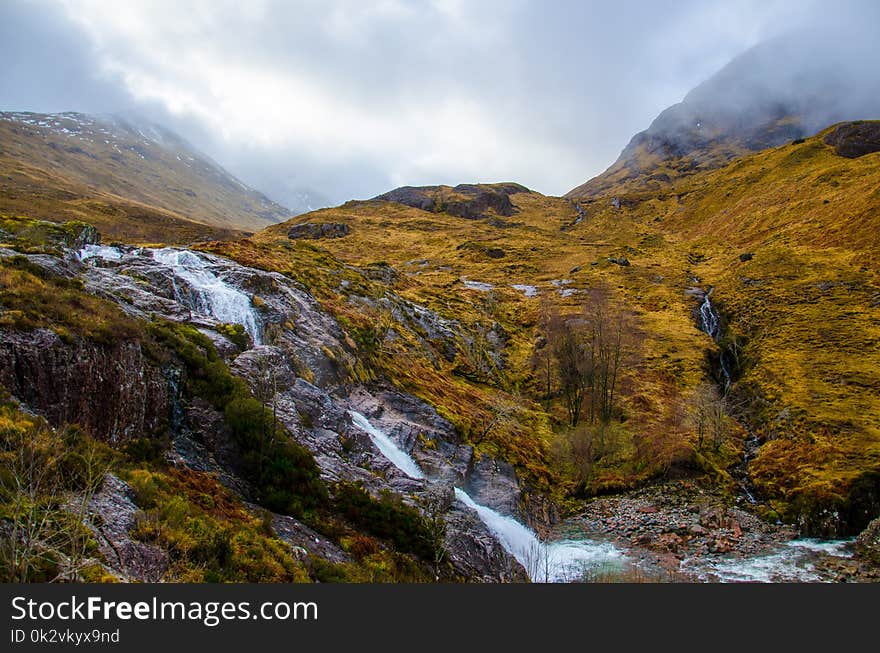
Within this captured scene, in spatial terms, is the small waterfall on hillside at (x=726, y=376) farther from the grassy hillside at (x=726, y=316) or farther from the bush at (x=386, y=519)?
the bush at (x=386, y=519)

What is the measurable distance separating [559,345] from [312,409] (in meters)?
33.7

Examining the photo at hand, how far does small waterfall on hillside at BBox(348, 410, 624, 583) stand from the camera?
27422 mm

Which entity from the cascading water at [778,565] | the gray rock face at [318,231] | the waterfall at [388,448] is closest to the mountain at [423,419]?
the cascading water at [778,565]

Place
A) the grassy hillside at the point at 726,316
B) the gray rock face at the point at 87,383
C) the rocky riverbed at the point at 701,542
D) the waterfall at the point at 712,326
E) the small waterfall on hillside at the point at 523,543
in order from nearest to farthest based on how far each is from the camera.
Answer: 1. the gray rock face at the point at 87,383
2. the rocky riverbed at the point at 701,542
3. the small waterfall on hillside at the point at 523,543
4. the grassy hillside at the point at 726,316
5. the waterfall at the point at 712,326

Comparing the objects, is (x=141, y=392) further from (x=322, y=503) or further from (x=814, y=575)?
(x=814, y=575)

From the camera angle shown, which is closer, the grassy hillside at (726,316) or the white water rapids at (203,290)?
the white water rapids at (203,290)

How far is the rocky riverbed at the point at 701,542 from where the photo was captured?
1046 inches

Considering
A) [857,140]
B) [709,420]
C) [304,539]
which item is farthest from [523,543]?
[857,140]

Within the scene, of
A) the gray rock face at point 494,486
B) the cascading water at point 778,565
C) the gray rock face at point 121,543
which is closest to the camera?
the gray rock face at point 121,543

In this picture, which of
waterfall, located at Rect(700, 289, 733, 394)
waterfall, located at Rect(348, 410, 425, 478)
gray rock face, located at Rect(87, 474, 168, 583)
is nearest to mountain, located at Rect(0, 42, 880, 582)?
gray rock face, located at Rect(87, 474, 168, 583)

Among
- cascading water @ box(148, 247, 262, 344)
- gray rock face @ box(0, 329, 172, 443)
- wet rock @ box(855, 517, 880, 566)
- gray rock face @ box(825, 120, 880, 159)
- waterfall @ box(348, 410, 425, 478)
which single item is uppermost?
gray rock face @ box(825, 120, 880, 159)

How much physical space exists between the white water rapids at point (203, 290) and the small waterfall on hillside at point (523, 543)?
11.8m

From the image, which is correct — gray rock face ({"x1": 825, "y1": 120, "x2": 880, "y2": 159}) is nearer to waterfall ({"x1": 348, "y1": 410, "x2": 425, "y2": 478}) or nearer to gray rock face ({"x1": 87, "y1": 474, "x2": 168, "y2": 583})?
waterfall ({"x1": 348, "y1": 410, "x2": 425, "y2": 478})

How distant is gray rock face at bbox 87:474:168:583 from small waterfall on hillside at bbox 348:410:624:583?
16.2 meters
